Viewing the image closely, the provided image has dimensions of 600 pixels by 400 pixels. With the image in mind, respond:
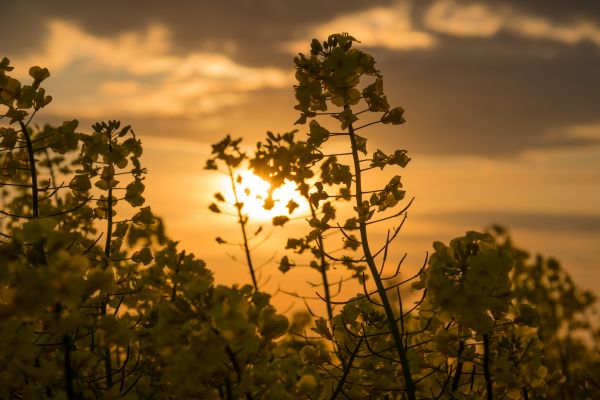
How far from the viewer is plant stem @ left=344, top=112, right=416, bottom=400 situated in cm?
474

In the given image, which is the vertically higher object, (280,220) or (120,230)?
(280,220)

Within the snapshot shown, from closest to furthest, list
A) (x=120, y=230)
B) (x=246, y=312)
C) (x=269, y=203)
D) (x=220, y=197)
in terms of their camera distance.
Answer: (x=246, y=312) → (x=120, y=230) → (x=269, y=203) → (x=220, y=197)

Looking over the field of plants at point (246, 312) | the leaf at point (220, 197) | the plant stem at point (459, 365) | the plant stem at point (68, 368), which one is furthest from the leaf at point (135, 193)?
the plant stem at point (459, 365)

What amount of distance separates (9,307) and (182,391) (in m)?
1.06

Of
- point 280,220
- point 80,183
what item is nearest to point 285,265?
point 280,220

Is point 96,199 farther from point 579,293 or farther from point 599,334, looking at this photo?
point 599,334

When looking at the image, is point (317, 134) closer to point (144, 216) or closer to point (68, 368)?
point (144, 216)

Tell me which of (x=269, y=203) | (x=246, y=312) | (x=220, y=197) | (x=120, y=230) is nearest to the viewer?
(x=246, y=312)

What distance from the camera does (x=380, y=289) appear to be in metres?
4.88

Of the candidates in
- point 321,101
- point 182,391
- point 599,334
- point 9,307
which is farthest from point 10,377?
point 599,334

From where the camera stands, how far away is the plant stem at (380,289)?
4738mm

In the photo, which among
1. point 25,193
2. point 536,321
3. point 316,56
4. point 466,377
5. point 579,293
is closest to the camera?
point 536,321

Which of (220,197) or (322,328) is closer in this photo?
(322,328)

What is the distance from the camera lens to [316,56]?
5160mm
